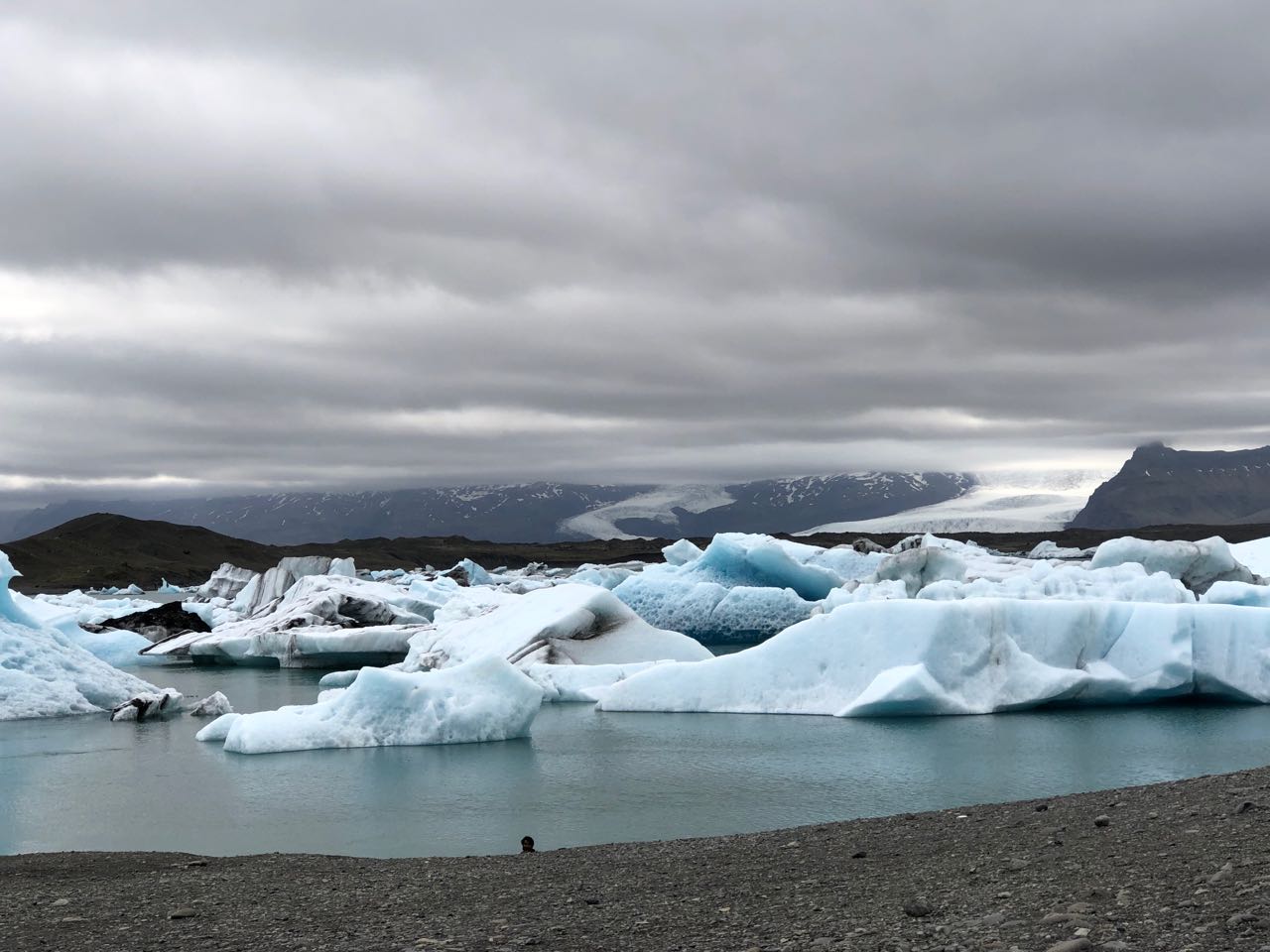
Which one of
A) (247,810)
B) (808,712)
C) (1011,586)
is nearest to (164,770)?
(247,810)

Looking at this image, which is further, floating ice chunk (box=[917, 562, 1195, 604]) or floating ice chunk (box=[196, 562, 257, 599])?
floating ice chunk (box=[196, 562, 257, 599])

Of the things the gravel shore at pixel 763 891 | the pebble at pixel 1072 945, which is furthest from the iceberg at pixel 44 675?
the pebble at pixel 1072 945

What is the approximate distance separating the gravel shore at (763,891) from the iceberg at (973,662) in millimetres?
6150

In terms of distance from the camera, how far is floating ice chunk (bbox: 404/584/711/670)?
669 inches

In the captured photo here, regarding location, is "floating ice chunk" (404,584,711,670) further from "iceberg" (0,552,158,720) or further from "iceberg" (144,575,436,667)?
"iceberg" (144,575,436,667)

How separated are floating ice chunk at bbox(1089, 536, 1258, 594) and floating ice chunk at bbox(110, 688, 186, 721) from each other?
57.5 feet

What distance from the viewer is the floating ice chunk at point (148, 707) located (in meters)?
15.0

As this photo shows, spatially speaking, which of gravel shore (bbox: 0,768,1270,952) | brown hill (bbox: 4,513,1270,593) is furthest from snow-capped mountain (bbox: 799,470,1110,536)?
gravel shore (bbox: 0,768,1270,952)

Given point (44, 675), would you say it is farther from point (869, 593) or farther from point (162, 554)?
point (162, 554)

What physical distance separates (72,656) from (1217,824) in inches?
570

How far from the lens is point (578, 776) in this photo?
1033cm

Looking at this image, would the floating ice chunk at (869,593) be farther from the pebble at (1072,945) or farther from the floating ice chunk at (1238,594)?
the pebble at (1072,945)

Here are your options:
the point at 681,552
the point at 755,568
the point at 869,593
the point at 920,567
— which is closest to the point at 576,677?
the point at 869,593

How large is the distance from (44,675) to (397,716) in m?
5.92
